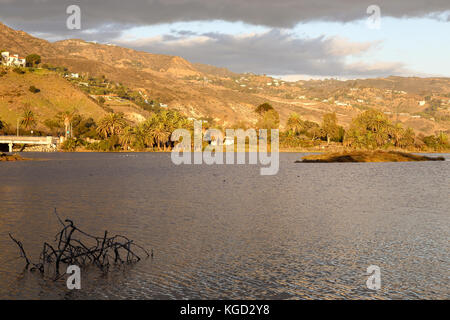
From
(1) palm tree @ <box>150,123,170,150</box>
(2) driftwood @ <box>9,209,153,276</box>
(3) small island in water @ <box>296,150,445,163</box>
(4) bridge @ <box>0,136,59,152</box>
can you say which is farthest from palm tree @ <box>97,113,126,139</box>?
(2) driftwood @ <box>9,209,153,276</box>

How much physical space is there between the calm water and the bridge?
12820 cm

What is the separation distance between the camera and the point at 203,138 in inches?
7554

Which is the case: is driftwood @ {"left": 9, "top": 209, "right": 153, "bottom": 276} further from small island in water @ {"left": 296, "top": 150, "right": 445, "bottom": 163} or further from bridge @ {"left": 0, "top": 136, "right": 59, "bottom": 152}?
bridge @ {"left": 0, "top": 136, "right": 59, "bottom": 152}

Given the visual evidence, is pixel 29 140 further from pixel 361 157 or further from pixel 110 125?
pixel 361 157

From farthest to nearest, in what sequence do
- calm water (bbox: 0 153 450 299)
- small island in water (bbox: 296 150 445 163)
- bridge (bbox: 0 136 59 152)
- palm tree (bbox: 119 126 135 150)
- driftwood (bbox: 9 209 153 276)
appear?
palm tree (bbox: 119 126 135 150), bridge (bbox: 0 136 59 152), small island in water (bbox: 296 150 445 163), driftwood (bbox: 9 209 153 276), calm water (bbox: 0 153 450 299)

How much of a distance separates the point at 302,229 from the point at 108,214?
1236 cm

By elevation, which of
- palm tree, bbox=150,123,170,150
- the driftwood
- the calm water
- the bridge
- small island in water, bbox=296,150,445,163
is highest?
palm tree, bbox=150,123,170,150

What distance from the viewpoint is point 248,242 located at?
2209cm

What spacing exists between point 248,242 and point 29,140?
160908mm

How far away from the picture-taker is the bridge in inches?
6344

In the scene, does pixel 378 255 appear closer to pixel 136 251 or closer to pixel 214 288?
pixel 214 288

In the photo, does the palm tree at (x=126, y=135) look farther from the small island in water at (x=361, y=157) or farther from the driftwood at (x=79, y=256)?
the driftwood at (x=79, y=256)

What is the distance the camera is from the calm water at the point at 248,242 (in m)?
14.9

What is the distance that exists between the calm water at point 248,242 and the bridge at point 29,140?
12820 cm
